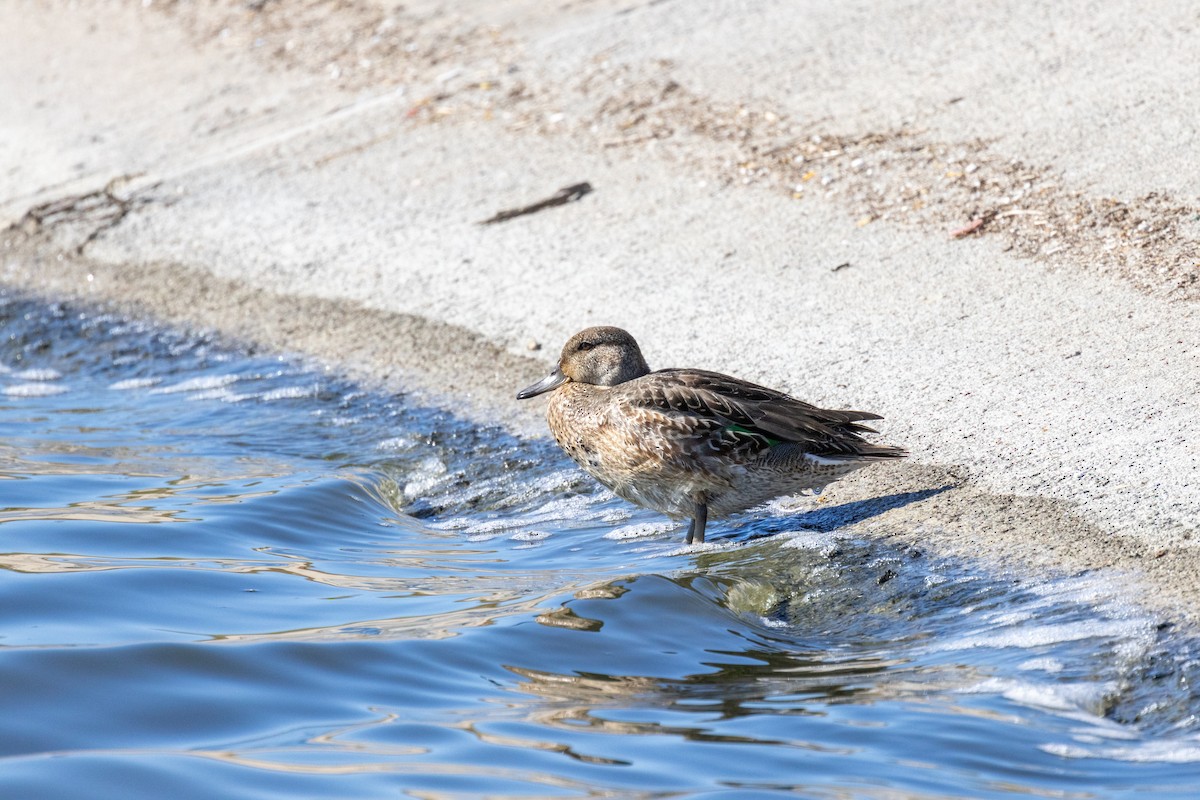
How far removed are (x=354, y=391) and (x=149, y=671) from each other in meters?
3.41

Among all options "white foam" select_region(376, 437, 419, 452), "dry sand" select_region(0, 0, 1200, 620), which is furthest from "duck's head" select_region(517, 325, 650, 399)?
"white foam" select_region(376, 437, 419, 452)

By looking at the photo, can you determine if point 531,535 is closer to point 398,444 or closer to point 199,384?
point 398,444

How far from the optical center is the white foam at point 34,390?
318 inches

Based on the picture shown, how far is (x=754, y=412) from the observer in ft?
17.7

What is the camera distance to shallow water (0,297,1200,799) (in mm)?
3586

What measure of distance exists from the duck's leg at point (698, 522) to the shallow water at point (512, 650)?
3.7 inches

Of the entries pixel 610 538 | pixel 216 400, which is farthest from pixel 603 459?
Answer: pixel 216 400

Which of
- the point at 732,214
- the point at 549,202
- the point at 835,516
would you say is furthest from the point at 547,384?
the point at 549,202

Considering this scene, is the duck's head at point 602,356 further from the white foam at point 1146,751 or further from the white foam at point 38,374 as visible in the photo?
the white foam at point 38,374

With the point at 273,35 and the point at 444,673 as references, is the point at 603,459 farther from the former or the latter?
the point at 273,35

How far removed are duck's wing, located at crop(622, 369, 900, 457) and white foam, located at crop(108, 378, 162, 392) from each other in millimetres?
3561

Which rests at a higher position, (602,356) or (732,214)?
(732,214)

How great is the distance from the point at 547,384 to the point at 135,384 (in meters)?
3.05

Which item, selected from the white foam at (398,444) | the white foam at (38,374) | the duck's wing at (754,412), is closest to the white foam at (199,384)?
the white foam at (38,374)
